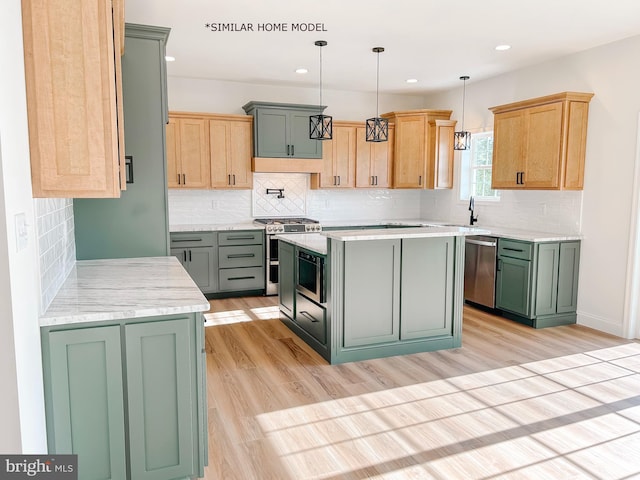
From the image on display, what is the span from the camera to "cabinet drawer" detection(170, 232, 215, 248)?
18.9 feet

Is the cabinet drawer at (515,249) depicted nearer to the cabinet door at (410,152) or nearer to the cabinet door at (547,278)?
the cabinet door at (547,278)

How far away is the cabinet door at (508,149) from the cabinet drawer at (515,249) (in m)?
0.69

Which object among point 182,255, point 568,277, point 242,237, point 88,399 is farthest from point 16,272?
point 568,277

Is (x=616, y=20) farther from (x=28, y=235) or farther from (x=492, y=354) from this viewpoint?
(x=28, y=235)

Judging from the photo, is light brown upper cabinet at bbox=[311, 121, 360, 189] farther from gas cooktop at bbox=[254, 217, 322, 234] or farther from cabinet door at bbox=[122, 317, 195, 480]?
cabinet door at bbox=[122, 317, 195, 480]

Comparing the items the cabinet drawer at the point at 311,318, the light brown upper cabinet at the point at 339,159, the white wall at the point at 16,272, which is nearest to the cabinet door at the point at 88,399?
the white wall at the point at 16,272

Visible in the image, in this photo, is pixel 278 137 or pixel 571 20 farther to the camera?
pixel 278 137

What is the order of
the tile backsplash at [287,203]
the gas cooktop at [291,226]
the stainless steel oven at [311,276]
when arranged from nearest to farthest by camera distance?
1. the stainless steel oven at [311,276]
2. the gas cooktop at [291,226]
3. the tile backsplash at [287,203]

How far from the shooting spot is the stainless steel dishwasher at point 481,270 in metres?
5.34

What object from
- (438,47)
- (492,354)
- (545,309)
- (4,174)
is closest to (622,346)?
(545,309)

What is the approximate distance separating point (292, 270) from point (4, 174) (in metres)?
3.25

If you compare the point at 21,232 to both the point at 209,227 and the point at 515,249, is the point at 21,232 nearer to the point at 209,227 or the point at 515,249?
the point at 209,227

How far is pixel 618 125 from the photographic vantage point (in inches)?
182

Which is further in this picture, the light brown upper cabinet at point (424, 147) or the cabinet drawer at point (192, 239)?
the light brown upper cabinet at point (424, 147)
